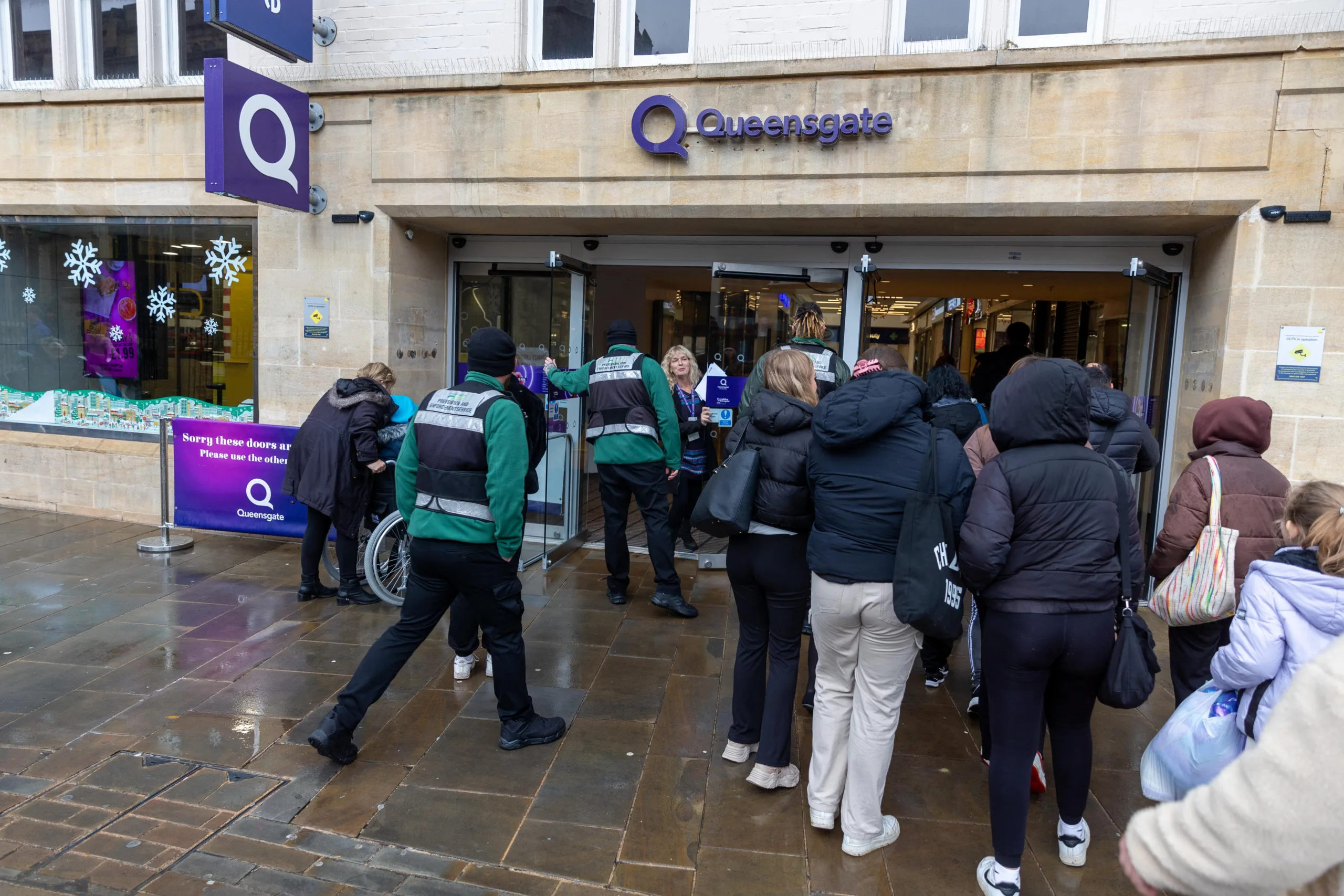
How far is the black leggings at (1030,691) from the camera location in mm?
2801

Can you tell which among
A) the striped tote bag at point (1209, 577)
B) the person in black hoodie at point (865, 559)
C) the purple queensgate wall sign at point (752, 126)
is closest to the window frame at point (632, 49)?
the purple queensgate wall sign at point (752, 126)

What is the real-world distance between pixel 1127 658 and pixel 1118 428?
1996 mm

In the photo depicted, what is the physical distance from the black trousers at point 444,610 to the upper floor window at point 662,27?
4647mm

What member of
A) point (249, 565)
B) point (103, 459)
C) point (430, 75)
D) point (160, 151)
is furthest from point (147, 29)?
point (249, 565)

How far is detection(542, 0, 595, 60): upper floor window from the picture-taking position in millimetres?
6848

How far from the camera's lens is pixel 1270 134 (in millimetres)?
5523

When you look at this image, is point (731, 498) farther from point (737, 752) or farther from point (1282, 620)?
point (1282, 620)

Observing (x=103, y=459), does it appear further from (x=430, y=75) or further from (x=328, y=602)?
(x=430, y=75)

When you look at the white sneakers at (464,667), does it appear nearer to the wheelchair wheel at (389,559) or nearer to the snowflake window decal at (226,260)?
the wheelchair wheel at (389,559)

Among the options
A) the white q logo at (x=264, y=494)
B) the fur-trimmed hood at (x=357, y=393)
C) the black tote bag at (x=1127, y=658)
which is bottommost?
the white q logo at (x=264, y=494)

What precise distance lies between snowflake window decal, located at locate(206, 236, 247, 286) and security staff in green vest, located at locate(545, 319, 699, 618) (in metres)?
3.87

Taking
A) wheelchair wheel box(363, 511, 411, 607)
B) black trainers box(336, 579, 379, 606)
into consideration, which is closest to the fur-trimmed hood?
wheelchair wheel box(363, 511, 411, 607)

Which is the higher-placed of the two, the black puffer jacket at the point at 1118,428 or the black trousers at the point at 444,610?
the black puffer jacket at the point at 1118,428

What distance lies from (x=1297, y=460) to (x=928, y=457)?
416 cm
